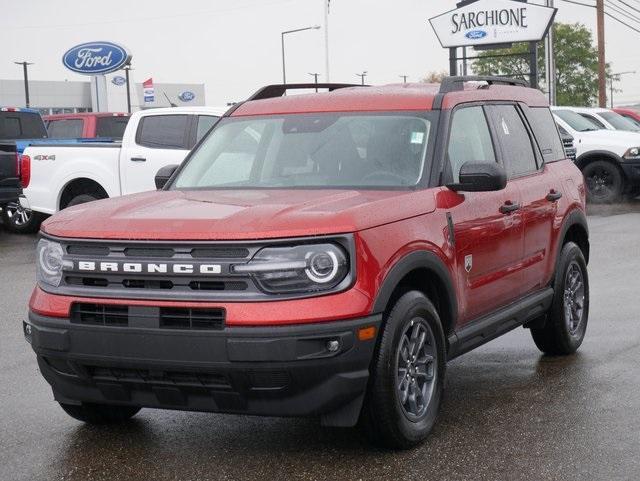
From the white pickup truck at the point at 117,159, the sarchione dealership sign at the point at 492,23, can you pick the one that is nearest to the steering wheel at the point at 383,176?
the white pickup truck at the point at 117,159

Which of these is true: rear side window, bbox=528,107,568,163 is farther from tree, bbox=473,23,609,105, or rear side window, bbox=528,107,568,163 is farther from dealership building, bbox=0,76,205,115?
tree, bbox=473,23,609,105

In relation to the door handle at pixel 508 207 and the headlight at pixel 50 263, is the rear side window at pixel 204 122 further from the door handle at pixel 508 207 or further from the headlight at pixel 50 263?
the headlight at pixel 50 263

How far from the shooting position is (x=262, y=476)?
501 cm

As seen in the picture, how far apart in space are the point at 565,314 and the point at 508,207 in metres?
1.34

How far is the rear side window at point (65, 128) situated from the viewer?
73.3 ft

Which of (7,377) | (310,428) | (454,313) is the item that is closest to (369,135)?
(454,313)

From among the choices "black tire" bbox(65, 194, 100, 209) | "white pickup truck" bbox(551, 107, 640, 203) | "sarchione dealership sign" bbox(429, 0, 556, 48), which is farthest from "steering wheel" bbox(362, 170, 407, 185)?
"sarchione dealership sign" bbox(429, 0, 556, 48)

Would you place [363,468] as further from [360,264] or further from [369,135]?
[369,135]

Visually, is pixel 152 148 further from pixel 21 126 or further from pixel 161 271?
pixel 161 271

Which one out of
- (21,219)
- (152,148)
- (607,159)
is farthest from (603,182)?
(21,219)

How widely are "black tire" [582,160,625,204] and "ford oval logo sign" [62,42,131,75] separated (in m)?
28.0

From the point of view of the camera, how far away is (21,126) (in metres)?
20.6

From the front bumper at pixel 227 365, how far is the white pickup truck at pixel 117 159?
937 cm

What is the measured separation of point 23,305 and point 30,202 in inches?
219
